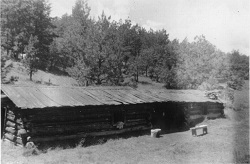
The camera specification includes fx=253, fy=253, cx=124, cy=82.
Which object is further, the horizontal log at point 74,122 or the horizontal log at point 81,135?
the horizontal log at point 74,122

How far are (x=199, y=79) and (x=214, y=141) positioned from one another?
27.8 metres

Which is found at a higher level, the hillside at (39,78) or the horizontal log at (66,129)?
the hillside at (39,78)

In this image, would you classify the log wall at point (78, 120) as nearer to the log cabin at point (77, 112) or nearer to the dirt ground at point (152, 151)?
the log cabin at point (77, 112)

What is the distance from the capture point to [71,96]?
631 inches

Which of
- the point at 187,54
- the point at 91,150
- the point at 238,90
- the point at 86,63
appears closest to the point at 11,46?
the point at 86,63

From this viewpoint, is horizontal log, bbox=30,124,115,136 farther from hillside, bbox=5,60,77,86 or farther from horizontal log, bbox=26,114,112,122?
hillside, bbox=5,60,77,86

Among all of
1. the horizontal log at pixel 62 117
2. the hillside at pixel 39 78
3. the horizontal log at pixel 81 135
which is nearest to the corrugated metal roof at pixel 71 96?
the horizontal log at pixel 62 117

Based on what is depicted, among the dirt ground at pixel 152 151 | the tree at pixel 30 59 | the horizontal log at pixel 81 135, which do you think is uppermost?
the tree at pixel 30 59

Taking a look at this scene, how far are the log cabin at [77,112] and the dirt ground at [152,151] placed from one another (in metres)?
1.18

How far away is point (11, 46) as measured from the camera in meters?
47.7

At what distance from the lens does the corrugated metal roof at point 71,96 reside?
13.6m

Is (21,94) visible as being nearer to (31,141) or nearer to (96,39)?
(31,141)

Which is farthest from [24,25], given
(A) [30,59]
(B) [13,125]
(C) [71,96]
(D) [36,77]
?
(B) [13,125]

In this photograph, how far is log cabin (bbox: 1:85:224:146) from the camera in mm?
13625
